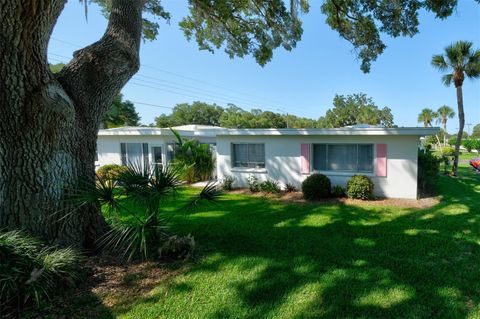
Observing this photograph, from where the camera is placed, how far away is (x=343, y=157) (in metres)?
10.7

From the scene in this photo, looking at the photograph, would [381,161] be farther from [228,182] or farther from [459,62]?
[459,62]

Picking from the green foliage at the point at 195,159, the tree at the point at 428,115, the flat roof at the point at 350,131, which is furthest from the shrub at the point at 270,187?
the tree at the point at 428,115

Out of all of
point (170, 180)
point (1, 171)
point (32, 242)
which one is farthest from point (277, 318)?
point (1, 171)

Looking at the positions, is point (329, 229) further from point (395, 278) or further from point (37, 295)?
point (37, 295)

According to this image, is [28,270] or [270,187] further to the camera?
[270,187]

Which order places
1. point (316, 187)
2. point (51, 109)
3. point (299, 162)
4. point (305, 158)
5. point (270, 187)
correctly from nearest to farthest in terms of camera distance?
point (51, 109) → point (316, 187) → point (305, 158) → point (299, 162) → point (270, 187)

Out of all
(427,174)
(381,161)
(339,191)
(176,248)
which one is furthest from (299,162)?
(176,248)

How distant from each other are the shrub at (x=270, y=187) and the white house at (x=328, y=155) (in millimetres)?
241

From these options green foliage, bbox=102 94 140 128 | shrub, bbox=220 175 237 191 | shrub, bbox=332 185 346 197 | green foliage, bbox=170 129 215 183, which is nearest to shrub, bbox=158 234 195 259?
shrub, bbox=332 185 346 197

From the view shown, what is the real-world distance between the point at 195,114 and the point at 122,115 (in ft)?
76.0

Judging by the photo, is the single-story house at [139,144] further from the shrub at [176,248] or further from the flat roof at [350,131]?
the shrub at [176,248]

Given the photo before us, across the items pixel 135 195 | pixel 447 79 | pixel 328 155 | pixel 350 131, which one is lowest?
pixel 135 195

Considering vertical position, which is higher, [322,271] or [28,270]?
[28,270]

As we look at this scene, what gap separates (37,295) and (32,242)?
0.84 m
